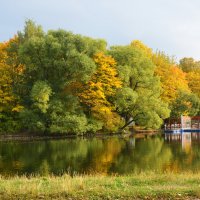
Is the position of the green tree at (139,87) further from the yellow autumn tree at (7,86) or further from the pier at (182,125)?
the yellow autumn tree at (7,86)

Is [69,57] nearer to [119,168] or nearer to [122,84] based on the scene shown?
[122,84]

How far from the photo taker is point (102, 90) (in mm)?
46812

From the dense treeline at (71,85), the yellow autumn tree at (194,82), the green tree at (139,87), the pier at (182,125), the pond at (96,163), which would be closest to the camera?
the pond at (96,163)

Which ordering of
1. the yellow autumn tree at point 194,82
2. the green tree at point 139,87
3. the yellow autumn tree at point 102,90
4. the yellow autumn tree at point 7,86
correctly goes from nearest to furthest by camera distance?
the yellow autumn tree at point 7,86, the yellow autumn tree at point 102,90, the green tree at point 139,87, the yellow autumn tree at point 194,82

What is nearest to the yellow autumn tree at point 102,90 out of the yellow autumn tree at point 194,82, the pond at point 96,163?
the pond at point 96,163

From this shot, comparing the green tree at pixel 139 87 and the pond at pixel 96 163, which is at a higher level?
the green tree at pixel 139 87

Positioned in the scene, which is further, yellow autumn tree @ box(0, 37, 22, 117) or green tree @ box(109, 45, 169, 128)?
green tree @ box(109, 45, 169, 128)

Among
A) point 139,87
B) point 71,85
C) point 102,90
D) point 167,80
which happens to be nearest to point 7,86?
point 71,85

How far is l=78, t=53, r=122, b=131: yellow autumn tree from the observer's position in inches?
1840

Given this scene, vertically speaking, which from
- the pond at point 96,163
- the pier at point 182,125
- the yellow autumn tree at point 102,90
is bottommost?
the pond at point 96,163

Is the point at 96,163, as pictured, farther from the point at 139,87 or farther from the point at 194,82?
the point at 194,82

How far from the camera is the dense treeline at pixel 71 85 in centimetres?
4494

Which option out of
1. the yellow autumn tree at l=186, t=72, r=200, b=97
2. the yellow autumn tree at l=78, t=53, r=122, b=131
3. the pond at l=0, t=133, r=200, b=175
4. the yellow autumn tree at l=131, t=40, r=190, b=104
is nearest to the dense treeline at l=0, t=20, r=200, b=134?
the yellow autumn tree at l=78, t=53, r=122, b=131

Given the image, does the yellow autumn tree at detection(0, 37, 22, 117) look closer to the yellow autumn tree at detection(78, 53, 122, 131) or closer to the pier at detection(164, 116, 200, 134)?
the yellow autumn tree at detection(78, 53, 122, 131)
